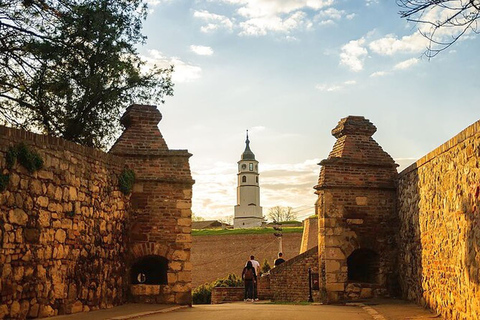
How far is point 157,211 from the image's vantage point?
14047 mm

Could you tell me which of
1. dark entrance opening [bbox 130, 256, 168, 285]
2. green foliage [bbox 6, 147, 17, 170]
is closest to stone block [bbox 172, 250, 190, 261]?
dark entrance opening [bbox 130, 256, 168, 285]

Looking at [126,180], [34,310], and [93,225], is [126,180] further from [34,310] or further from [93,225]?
[34,310]

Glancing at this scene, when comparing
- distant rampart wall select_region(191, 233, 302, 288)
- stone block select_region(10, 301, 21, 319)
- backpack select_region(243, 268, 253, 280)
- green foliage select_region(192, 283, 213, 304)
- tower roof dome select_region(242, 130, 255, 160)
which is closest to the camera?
stone block select_region(10, 301, 21, 319)

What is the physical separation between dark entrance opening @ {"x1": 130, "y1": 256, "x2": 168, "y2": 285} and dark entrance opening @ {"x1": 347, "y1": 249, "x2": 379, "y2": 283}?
4991mm

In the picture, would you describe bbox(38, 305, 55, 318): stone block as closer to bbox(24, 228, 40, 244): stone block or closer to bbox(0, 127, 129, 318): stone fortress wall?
bbox(0, 127, 129, 318): stone fortress wall

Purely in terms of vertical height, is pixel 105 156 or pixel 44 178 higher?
pixel 105 156

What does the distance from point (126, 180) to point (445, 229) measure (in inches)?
283

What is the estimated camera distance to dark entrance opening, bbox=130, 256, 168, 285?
14406 millimetres

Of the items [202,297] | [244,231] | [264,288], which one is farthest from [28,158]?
[244,231]

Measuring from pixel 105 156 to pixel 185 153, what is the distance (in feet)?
8.09

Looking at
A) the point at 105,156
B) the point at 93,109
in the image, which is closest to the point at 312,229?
the point at 93,109

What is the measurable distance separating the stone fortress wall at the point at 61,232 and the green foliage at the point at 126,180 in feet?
0.57

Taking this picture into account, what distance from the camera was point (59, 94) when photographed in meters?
16.0

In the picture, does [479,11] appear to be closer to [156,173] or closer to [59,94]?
[156,173]
